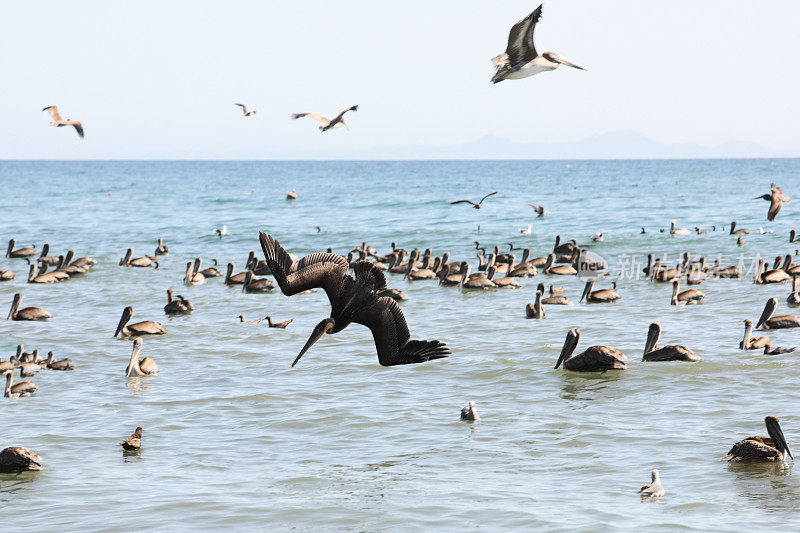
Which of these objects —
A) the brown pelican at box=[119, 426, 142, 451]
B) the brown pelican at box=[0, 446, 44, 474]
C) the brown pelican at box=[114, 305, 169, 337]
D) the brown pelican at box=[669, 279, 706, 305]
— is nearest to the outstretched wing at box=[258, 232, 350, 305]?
the brown pelican at box=[119, 426, 142, 451]

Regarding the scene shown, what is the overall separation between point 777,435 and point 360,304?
16.4ft

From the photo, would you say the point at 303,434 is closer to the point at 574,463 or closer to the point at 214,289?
the point at 574,463

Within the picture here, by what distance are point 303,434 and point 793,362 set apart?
8.42m

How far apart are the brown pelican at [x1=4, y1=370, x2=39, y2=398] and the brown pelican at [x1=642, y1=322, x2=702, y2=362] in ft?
33.0

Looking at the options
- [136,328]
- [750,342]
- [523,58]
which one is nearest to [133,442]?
[523,58]

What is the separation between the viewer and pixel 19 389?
1406cm

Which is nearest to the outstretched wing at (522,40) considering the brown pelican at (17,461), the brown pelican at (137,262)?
the brown pelican at (17,461)

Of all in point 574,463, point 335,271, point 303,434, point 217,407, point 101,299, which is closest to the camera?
point 335,271

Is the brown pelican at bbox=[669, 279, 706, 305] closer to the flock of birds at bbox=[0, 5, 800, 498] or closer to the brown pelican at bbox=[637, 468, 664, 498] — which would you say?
the flock of birds at bbox=[0, 5, 800, 498]

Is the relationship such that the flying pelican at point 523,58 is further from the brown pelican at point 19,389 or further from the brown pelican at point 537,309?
the brown pelican at point 537,309

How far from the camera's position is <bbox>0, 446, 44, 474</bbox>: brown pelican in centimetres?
1035

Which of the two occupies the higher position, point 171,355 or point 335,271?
point 335,271

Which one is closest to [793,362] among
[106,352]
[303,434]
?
[303,434]

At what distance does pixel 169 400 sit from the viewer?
13.8 m
